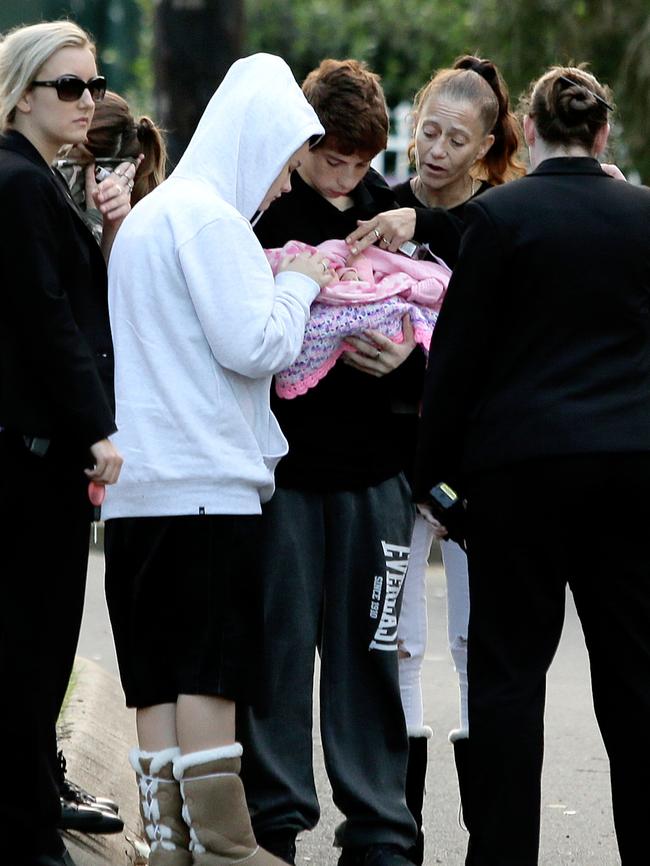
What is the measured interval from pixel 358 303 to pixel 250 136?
1.63 ft

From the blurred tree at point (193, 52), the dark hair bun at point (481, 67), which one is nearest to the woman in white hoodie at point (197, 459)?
the dark hair bun at point (481, 67)

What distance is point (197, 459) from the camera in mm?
3463

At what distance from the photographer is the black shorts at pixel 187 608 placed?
348 cm

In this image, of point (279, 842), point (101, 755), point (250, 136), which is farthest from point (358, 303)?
point (101, 755)

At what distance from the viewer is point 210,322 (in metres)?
3.43

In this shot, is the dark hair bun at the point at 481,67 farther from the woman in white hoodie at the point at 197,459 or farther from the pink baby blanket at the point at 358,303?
the woman in white hoodie at the point at 197,459

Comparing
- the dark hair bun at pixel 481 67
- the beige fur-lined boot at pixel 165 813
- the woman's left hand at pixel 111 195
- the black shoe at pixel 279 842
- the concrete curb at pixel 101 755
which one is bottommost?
the concrete curb at pixel 101 755

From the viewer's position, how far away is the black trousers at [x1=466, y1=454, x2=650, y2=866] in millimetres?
3482

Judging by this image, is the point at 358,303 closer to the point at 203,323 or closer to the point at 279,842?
the point at 203,323

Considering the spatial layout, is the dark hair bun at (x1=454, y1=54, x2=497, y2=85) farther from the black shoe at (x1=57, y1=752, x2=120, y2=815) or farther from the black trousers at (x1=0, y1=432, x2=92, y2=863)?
the black shoe at (x1=57, y1=752, x2=120, y2=815)

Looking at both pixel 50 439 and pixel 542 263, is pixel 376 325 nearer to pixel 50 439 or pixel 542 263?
pixel 542 263

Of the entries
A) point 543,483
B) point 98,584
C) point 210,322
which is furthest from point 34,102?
point 98,584

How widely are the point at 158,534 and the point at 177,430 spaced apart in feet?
0.76

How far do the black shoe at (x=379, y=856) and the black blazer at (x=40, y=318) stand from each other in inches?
51.8
